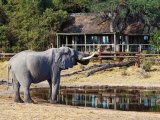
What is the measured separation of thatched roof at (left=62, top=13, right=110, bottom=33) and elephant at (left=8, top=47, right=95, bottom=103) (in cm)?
2893

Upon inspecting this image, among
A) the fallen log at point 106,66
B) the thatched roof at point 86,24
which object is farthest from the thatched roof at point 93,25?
the fallen log at point 106,66

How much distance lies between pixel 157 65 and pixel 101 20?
14.0m

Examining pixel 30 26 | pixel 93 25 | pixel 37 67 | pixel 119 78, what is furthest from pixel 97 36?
pixel 37 67

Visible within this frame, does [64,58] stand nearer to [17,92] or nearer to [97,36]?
[17,92]

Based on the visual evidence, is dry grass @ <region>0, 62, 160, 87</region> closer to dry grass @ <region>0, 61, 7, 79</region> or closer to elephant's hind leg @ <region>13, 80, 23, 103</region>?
dry grass @ <region>0, 61, 7, 79</region>

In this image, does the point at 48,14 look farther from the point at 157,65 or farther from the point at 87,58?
the point at 87,58

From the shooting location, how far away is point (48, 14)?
5006 cm

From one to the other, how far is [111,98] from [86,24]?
28348 mm

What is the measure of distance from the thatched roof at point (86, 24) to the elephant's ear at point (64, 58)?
94.0 ft

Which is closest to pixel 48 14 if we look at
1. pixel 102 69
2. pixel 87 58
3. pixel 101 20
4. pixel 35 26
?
pixel 35 26

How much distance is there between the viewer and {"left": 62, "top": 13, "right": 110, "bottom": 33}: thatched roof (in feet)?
166

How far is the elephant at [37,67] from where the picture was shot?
2033cm

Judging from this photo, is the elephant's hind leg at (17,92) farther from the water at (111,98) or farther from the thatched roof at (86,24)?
the thatched roof at (86,24)

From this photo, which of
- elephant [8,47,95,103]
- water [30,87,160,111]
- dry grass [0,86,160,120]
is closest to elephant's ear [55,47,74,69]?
elephant [8,47,95,103]
